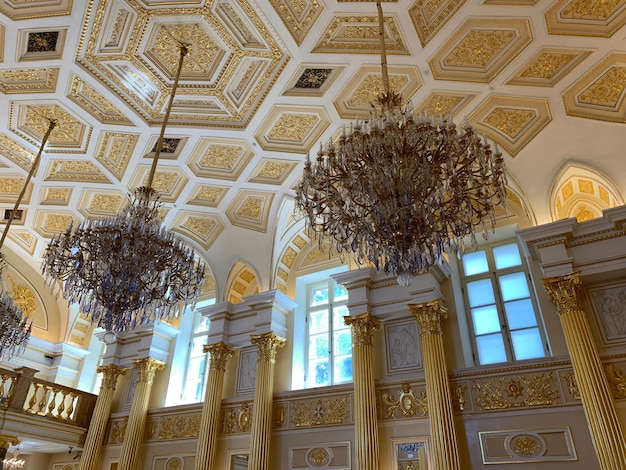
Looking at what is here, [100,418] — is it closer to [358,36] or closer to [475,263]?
[475,263]

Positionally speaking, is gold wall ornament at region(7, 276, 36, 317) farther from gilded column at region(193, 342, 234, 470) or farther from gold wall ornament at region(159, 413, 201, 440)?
gilded column at region(193, 342, 234, 470)

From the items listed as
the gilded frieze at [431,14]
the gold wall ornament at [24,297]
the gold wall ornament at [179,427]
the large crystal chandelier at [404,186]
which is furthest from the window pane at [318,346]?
the gold wall ornament at [24,297]

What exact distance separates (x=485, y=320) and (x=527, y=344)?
818mm

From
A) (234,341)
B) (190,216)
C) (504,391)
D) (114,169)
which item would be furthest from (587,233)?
(114,169)

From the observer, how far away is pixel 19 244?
1217 centimetres

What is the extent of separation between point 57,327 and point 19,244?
8.28 ft

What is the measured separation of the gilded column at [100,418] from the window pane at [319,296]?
507 cm

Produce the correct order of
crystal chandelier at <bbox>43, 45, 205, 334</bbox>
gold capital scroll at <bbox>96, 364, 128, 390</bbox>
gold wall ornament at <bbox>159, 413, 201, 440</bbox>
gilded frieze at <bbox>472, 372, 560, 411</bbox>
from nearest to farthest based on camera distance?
crystal chandelier at <bbox>43, 45, 205, 334</bbox> → gilded frieze at <bbox>472, 372, 560, 411</bbox> → gold wall ornament at <bbox>159, 413, 201, 440</bbox> → gold capital scroll at <bbox>96, 364, 128, 390</bbox>

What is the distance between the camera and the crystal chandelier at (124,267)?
5891mm

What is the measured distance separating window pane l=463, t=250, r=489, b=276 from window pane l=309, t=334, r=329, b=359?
10.6 feet

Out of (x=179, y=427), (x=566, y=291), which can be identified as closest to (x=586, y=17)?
(x=566, y=291)

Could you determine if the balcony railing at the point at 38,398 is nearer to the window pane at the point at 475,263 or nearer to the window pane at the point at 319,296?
the window pane at the point at 319,296

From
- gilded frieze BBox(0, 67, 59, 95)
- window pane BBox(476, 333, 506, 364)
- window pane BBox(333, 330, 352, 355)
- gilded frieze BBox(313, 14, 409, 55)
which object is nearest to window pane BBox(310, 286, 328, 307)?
window pane BBox(333, 330, 352, 355)

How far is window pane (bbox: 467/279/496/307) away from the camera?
28.5 feet
